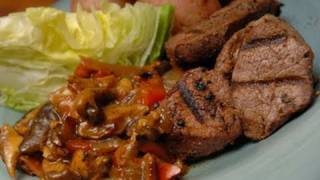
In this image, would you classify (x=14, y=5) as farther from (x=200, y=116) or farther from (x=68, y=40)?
(x=200, y=116)

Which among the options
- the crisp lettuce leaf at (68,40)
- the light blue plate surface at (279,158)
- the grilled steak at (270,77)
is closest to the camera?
the light blue plate surface at (279,158)

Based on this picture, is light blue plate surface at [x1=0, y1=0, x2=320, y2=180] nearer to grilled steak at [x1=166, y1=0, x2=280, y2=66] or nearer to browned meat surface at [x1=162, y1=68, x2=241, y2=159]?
browned meat surface at [x1=162, y1=68, x2=241, y2=159]

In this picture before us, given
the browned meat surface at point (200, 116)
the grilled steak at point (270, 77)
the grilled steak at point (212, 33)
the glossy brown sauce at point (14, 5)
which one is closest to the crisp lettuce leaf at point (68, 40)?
the grilled steak at point (212, 33)

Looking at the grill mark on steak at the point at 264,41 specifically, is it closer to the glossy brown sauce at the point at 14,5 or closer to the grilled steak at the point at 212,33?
the grilled steak at the point at 212,33

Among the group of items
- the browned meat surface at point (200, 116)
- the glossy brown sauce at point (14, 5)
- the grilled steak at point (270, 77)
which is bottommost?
the glossy brown sauce at point (14, 5)

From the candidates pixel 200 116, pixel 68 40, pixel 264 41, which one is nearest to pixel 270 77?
pixel 264 41

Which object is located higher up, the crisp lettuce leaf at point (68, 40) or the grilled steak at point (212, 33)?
the grilled steak at point (212, 33)

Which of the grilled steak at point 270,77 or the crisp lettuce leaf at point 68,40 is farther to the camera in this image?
the crisp lettuce leaf at point 68,40
